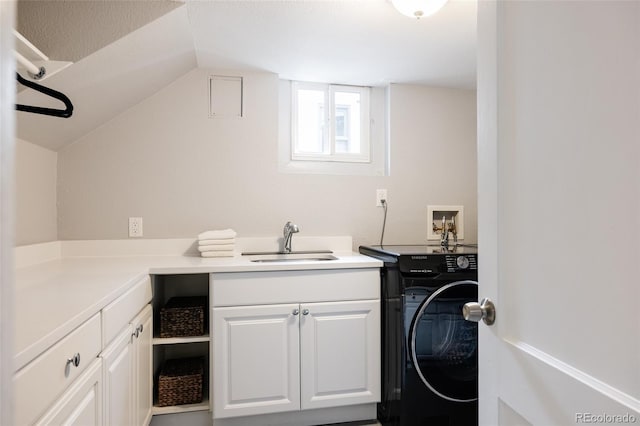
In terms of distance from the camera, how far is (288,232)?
85.2 inches

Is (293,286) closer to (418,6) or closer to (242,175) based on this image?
(242,175)

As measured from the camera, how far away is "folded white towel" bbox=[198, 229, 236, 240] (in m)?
1.99

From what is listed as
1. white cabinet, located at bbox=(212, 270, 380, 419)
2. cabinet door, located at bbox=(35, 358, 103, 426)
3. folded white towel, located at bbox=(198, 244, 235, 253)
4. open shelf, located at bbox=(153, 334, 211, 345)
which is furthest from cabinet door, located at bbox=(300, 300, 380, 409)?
cabinet door, located at bbox=(35, 358, 103, 426)

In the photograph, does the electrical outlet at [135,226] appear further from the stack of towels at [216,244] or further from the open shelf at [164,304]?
the stack of towels at [216,244]

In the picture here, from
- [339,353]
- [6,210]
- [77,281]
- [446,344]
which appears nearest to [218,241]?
[77,281]

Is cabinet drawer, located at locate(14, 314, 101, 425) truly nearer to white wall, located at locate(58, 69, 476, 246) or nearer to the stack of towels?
the stack of towels

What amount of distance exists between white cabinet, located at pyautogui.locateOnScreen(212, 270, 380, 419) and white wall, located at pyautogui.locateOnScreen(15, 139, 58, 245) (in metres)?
0.98

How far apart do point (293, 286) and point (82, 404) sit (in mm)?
973

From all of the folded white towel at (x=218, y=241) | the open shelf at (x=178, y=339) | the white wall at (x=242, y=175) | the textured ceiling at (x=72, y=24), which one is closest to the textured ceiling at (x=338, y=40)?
the white wall at (x=242, y=175)

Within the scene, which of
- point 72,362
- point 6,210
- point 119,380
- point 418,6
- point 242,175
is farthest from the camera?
point 242,175

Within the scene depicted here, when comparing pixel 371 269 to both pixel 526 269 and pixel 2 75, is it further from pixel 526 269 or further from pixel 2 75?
pixel 2 75

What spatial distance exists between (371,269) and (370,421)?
0.84 metres

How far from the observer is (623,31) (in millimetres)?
455

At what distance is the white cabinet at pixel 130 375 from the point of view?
44.1 inches
